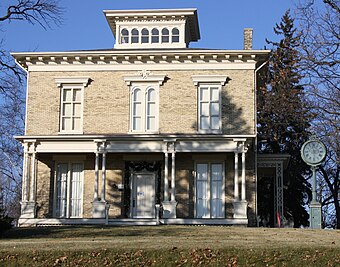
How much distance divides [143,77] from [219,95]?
352 cm

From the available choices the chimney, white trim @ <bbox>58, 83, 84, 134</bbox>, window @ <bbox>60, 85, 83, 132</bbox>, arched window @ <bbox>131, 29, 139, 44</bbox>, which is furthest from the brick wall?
arched window @ <bbox>131, 29, 139, 44</bbox>

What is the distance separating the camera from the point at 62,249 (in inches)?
640

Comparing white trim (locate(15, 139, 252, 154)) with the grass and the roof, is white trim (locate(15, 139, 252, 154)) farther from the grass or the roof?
the grass

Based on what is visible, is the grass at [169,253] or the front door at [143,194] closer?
the grass at [169,253]

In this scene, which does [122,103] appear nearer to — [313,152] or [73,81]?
[73,81]

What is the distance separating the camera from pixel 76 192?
1242 inches

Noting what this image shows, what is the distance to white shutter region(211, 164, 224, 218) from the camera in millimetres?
30859

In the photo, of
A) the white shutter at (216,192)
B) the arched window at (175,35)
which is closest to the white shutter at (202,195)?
the white shutter at (216,192)

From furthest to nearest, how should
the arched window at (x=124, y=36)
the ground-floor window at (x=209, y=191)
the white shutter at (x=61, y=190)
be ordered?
1. the arched window at (x=124, y=36)
2. the white shutter at (x=61, y=190)
3. the ground-floor window at (x=209, y=191)

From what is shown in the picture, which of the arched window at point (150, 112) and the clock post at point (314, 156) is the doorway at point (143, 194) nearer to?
the arched window at point (150, 112)

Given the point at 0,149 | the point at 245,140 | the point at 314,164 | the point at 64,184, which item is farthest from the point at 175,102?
the point at 0,149

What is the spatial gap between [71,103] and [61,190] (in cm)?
397

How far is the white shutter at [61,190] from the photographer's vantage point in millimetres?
31562

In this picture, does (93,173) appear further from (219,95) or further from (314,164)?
(314,164)
